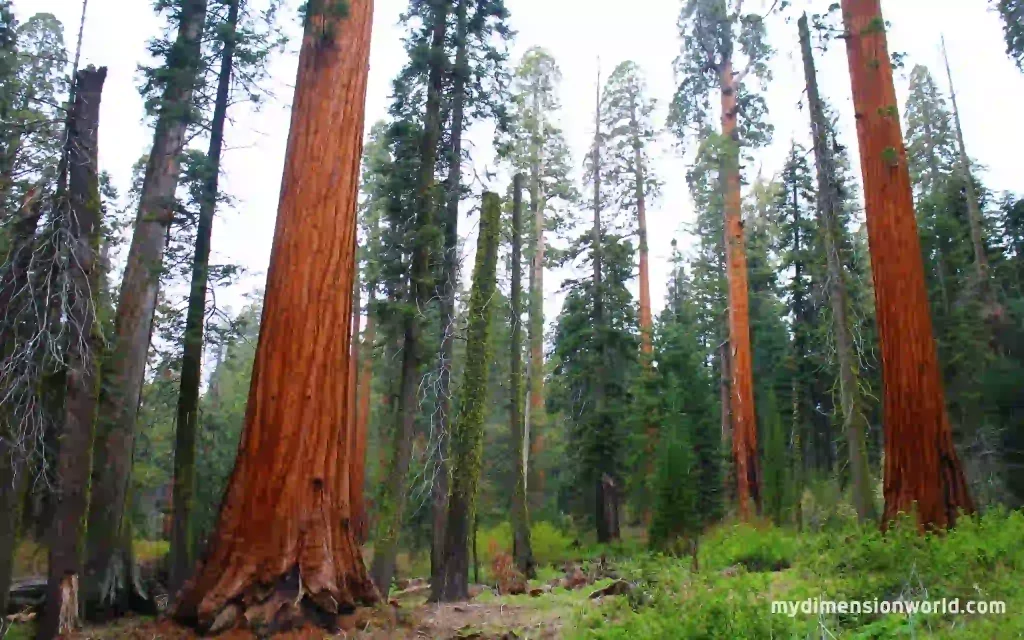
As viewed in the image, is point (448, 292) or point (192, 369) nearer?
point (192, 369)

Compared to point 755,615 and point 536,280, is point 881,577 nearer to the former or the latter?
point 755,615

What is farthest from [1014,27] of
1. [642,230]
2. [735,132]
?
[642,230]

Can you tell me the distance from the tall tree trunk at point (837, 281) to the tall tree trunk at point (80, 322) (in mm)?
11312

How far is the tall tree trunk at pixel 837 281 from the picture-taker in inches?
524

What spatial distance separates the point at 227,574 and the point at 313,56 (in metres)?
4.22

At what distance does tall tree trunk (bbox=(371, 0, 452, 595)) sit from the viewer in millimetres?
12922

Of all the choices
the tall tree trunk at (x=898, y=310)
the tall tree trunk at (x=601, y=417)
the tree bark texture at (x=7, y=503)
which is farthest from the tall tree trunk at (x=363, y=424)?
the tall tree trunk at (x=898, y=310)

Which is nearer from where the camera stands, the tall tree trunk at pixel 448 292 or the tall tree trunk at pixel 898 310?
the tall tree trunk at pixel 898 310

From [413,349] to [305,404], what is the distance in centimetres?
783

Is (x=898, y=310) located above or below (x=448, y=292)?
below

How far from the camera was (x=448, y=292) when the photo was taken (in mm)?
14125

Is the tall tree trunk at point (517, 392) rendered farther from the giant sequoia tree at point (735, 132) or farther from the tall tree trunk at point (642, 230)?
the tall tree trunk at point (642, 230)

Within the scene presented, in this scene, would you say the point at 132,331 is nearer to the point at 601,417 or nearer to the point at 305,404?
the point at 305,404

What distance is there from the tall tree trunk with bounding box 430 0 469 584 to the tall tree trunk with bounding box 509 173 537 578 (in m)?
2.11
